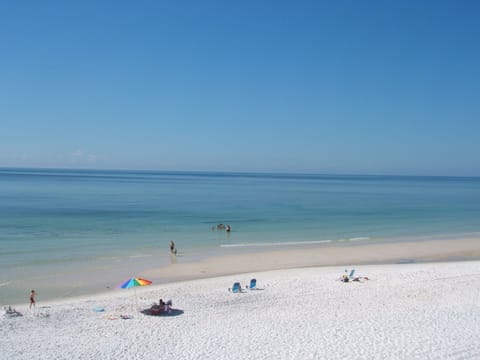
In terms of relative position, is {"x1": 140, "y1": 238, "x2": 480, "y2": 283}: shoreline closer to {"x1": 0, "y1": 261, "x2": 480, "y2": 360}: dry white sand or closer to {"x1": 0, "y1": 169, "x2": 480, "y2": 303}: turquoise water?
{"x1": 0, "y1": 169, "x2": 480, "y2": 303}: turquoise water

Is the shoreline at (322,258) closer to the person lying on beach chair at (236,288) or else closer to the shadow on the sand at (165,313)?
the person lying on beach chair at (236,288)

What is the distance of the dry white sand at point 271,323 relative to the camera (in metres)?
11.9

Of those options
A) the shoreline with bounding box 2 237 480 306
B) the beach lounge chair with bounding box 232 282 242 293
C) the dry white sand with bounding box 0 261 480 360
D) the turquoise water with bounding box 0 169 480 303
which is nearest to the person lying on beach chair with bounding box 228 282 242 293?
the beach lounge chair with bounding box 232 282 242 293

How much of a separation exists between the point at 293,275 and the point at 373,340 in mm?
8702

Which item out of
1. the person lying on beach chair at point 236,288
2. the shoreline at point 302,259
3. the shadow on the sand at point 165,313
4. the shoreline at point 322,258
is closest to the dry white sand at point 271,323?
the shadow on the sand at point 165,313

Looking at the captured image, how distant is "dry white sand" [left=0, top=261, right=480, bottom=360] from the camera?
11938 mm

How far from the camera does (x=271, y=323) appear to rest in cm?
1426

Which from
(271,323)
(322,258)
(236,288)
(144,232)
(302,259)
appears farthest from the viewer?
(144,232)

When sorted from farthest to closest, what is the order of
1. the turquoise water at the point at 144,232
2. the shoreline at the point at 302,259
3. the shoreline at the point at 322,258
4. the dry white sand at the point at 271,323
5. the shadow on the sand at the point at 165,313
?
the shoreline at the point at 322,258
the turquoise water at the point at 144,232
the shoreline at the point at 302,259
the shadow on the sand at the point at 165,313
the dry white sand at the point at 271,323

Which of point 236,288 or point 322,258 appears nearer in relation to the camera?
point 236,288

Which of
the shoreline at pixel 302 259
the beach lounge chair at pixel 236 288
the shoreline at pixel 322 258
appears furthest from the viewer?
the shoreline at pixel 322 258

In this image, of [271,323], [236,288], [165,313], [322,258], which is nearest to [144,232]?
[322,258]

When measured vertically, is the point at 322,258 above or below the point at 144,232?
below

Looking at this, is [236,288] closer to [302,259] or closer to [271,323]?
[271,323]
